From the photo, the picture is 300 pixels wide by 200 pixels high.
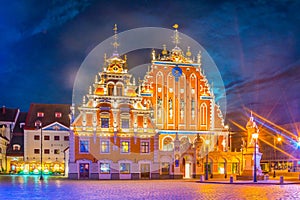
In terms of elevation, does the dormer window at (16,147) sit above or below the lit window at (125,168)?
above

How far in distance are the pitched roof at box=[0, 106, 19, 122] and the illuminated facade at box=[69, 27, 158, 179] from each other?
3268 centimetres

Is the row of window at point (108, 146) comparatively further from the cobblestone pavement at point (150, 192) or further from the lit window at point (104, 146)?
the cobblestone pavement at point (150, 192)

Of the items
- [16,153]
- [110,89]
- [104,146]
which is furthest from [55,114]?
[104,146]

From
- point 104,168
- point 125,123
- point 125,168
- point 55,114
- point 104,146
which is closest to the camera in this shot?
point 104,168

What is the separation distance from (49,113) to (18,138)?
718 centimetres

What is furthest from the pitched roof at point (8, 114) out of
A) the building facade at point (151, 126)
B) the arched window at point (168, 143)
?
the arched window at point (168, 143)

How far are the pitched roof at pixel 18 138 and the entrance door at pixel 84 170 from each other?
2754 centimetres

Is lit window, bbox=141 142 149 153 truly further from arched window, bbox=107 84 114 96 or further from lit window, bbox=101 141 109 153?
arched window, bbox=107 84 114 96

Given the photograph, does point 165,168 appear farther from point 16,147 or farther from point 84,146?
point 16,147

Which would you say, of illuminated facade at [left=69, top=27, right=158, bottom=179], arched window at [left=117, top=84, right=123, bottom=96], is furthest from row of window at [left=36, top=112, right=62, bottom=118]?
arched window at [left=117, top=84, right=123, bottom=96]

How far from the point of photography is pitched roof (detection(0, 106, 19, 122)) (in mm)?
82944

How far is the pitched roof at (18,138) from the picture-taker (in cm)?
7731

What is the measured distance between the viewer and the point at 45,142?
76.6 meters

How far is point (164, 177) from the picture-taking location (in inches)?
2196
